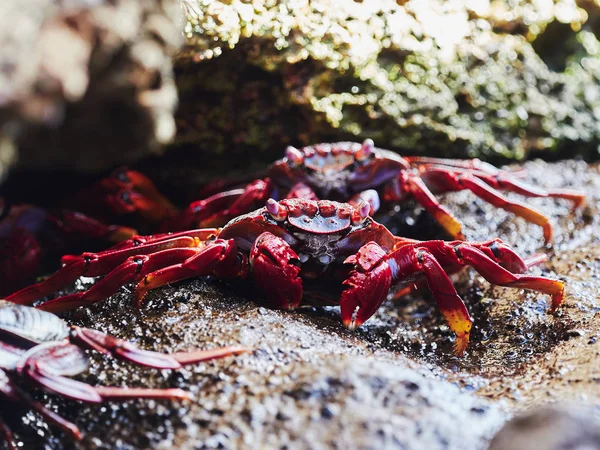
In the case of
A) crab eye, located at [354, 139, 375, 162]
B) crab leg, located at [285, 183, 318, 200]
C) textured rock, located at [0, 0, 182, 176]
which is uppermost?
textured rock, located at [0, 0, 182, 176]

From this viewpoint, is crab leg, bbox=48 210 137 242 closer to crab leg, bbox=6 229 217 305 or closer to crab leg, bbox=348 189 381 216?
crab leg, bbox=6 229 217 305

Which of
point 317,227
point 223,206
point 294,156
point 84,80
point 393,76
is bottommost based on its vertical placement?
point 223,206

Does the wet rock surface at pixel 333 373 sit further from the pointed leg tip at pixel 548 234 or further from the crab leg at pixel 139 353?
the pointed leg tip at pixel 548 234

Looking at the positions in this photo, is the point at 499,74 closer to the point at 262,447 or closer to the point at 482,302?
the point at 482,302

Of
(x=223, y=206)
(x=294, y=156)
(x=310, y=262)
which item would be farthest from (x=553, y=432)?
(x=223, y=206)

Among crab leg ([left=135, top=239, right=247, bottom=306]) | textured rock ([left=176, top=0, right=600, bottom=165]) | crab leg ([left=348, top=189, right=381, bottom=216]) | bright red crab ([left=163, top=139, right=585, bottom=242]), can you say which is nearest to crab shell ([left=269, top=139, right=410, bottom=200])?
bright red crab ([left=163, top=139, right=585, bottom=242])

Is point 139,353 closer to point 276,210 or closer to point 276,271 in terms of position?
point 276,271
